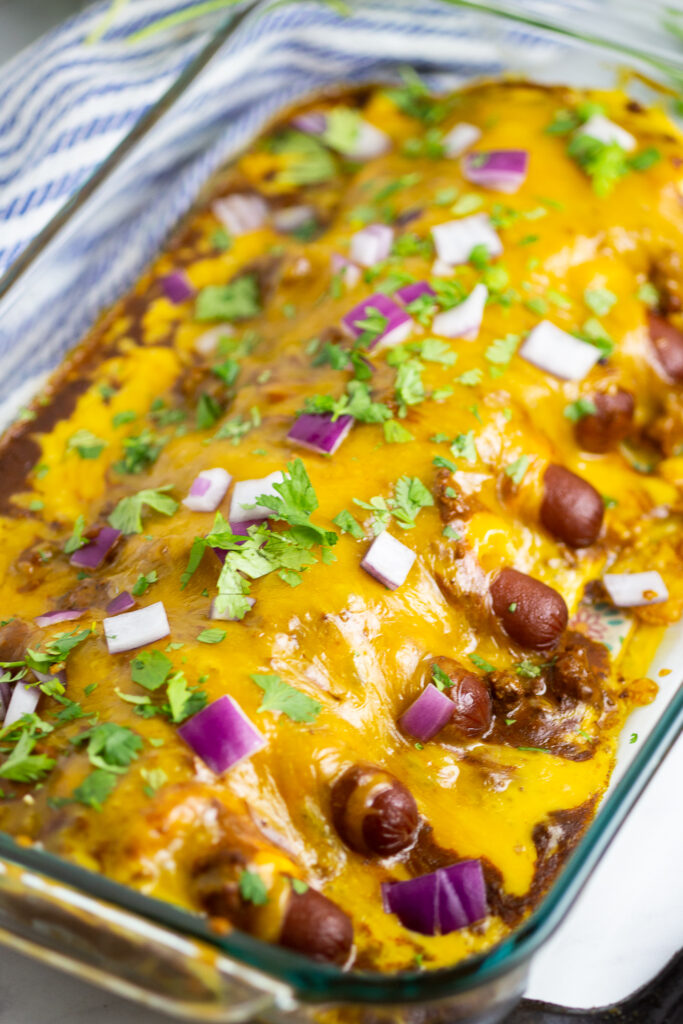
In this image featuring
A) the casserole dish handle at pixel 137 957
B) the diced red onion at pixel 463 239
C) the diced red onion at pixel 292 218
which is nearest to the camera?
the casserole dish handle at pixel 137 957

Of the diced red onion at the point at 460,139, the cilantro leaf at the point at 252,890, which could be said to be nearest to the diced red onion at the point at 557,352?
the diced red onion at the point at 460,139

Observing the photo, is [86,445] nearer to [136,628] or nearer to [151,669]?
[136,628]

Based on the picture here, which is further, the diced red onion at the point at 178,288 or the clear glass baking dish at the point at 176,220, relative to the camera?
the diced red onion at the point at 178,288

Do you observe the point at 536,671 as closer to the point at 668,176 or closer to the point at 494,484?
the point at 494,484

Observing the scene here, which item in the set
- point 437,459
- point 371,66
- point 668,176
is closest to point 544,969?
point 437,459

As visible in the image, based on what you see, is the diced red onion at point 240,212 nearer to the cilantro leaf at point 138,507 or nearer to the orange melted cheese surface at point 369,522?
the orange melted cheese surface at point 369,522

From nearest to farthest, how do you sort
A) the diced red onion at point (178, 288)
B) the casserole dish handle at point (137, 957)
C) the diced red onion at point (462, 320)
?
the casserole dish handle at point (137, 957) → the diced red onion at point (462, 320) → the diced red onion at point (178, 288)

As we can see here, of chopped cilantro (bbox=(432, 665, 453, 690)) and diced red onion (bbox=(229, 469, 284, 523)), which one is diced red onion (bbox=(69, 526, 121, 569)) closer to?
diced red onion (bbox=(229, 469, 284, 523))
